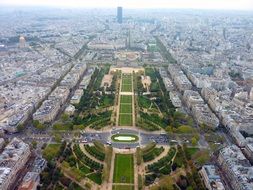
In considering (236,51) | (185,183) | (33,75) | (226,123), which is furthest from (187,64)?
(185,183)

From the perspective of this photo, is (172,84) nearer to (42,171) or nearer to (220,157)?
(220,157)

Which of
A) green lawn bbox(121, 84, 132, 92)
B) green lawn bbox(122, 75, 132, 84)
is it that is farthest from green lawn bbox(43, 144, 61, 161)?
green lawn bbox(122, 75, 132, 84)

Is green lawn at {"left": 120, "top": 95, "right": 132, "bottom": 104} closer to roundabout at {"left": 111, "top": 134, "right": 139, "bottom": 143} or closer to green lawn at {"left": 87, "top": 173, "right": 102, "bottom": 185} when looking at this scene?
roundabout at {"left": 111, "top": 134, "right": 139, "bottom": 143}

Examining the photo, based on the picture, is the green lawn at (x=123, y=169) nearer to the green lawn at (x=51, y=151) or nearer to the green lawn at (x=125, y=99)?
the green lawn at (x=51, y=151)

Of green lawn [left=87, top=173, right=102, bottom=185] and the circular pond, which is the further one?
the circular pond

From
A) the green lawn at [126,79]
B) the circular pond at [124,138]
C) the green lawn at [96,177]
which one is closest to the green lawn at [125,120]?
the circular pond at [124,138]

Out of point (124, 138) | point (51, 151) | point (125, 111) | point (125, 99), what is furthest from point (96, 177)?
point (125, 99)

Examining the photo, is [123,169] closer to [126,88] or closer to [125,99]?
[125,99]

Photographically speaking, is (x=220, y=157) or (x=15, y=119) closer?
(x=220, y=157)
